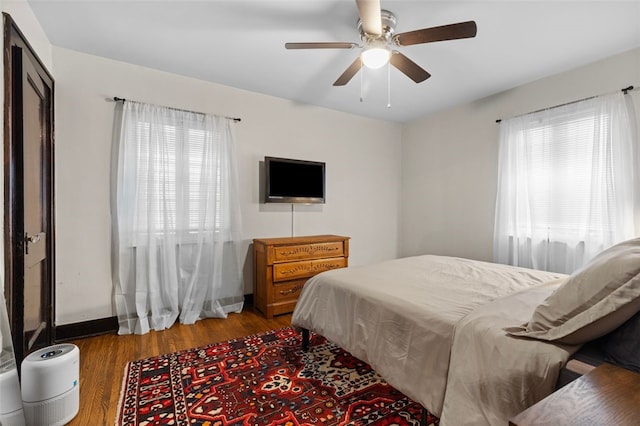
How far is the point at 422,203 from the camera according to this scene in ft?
14.9

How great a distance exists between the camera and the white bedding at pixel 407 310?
4.50ft

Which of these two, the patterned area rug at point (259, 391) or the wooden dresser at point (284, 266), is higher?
the wooden dresser at point (284, 266)

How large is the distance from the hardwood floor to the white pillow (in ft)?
7.17

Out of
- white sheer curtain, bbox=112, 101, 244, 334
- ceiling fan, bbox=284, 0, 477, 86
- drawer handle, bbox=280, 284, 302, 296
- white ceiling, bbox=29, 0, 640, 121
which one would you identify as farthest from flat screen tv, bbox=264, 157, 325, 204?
ceiling fan, bbox=284, 0, 477, 86

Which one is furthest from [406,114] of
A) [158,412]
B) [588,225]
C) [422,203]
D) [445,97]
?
[158,412]

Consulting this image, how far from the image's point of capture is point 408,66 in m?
2.25

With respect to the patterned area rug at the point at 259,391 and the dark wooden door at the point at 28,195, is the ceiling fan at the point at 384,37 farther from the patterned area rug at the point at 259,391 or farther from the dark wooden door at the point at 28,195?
the patterned area rug at the point at 259,391

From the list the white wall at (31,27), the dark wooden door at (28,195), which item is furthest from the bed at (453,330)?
the white wall at (31,27)

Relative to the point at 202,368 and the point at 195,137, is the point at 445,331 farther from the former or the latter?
the point at 195,137

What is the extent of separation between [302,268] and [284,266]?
0.22 metres

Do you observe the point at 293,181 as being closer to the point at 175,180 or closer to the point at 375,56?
the point at 175,180

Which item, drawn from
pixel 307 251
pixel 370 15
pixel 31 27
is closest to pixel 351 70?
pixel 370 15

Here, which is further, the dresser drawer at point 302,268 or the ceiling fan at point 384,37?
the dresser drawer at point 302,268

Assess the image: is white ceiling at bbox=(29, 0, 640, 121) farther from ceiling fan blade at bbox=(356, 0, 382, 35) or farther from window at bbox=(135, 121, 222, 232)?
window at bbox=(135, 121, 222, 232)
